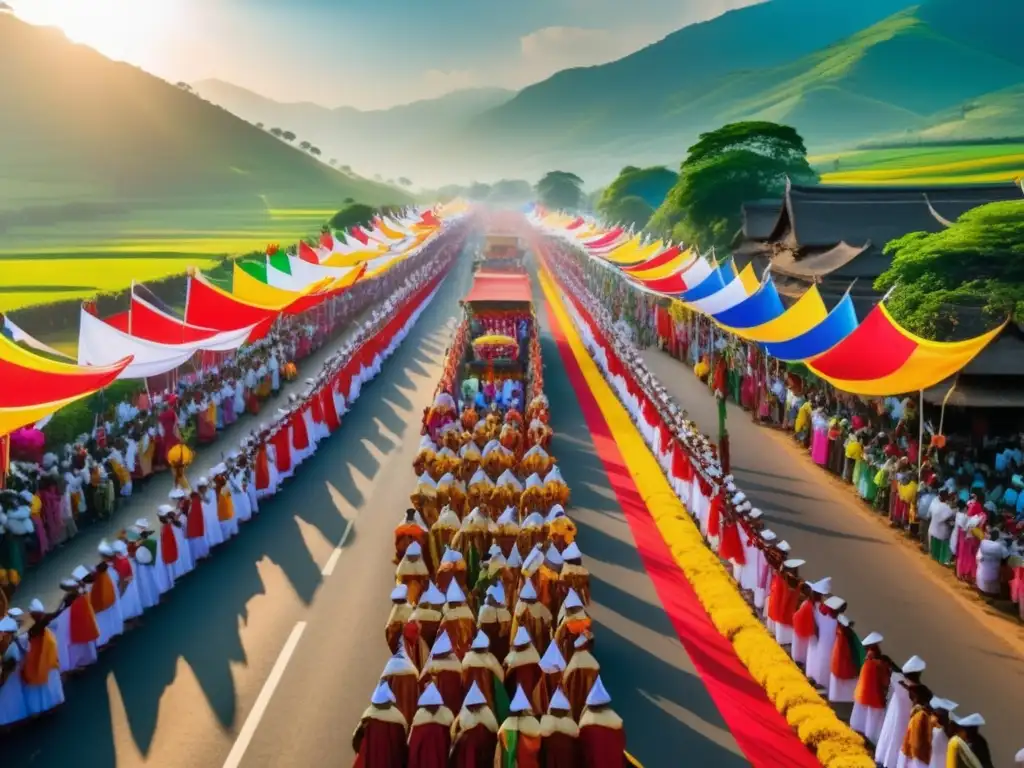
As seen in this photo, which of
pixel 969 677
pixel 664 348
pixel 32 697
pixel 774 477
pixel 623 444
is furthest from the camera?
pixel 664 348

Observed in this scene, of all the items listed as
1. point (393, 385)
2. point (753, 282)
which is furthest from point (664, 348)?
point (393, 385)

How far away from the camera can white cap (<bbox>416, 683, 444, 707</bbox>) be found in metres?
7.63

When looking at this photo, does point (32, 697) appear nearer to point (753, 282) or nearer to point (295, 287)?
point (295, 287)

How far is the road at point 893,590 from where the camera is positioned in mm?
9734

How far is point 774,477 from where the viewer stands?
16969 mm

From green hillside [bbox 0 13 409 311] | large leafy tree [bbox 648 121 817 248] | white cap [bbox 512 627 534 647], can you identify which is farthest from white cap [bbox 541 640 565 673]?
green hillside [bbox 0 13 409 311]

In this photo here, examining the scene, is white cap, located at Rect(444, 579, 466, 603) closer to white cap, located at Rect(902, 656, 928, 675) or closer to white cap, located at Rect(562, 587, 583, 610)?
white cap, located at Rect(562, 587, 583, 610)

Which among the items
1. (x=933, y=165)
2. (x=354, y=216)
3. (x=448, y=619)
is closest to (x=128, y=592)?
(x=448, y=619)

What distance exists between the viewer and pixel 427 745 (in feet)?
24.8

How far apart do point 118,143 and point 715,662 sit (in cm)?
12851

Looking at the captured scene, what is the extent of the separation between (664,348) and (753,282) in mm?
7705

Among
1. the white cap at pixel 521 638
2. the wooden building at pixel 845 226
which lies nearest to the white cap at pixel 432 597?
the white cap at pixel 521 638

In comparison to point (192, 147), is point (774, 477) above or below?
below

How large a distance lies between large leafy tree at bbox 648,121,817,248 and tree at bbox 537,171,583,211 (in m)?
79.2
